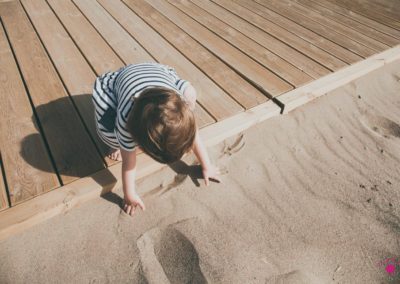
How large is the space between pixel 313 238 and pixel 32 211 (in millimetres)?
1340

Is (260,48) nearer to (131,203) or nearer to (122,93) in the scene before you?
(122,93)

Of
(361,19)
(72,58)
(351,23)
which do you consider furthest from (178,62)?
(361,19)

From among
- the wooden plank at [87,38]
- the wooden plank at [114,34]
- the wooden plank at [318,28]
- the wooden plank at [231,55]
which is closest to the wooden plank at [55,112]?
the wooden plank at [87,38]

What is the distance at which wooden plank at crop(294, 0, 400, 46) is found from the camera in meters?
2.77

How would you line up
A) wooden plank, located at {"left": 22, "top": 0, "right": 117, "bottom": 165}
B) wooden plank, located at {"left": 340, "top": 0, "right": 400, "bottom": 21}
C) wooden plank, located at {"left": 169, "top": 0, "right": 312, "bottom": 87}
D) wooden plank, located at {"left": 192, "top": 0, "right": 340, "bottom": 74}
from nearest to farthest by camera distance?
wooden plank, located at {"left": 22, "top": 0, "right": 117, "bottom": 165} → wooden plank, located at {"left": 169, "top": 0, "right": 312, "bottom": 87} → wooden plank, located at {"left": 192, "top": 0, "right": 340, "bottom": 74} → wooden plank, located at {"left": 340, "top": 0, "right": 400, "bottom": 21}

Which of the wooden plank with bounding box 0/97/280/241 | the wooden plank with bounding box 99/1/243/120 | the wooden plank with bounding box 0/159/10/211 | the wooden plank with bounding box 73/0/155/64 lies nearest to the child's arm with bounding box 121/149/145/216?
the wooden plank with bounding box 0/97/280/241

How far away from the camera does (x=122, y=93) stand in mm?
1434

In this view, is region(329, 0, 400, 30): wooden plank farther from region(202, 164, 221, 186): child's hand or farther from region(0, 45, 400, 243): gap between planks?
region(202, 164, 221, 186): child's hand

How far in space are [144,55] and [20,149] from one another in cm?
117

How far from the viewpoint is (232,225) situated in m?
1.57

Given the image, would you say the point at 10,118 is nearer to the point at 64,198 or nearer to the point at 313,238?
the point at 64,198

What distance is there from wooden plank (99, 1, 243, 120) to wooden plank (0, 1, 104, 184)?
753 millimetres

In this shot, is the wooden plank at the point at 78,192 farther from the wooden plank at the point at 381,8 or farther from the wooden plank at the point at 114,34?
the wooden plank at the point at 381,8

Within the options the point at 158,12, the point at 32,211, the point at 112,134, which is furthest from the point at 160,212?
the point at 158,12
